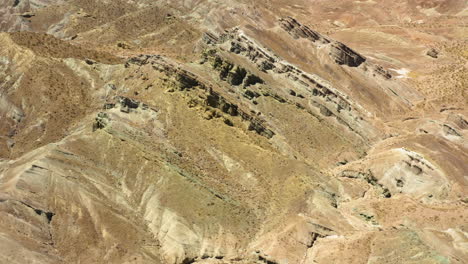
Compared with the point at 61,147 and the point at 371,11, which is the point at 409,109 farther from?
the point at 371,11

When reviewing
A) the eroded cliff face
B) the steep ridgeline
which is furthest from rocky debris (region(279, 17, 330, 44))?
the steep ridgeline

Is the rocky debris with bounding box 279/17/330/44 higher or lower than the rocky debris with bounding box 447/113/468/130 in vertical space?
higher

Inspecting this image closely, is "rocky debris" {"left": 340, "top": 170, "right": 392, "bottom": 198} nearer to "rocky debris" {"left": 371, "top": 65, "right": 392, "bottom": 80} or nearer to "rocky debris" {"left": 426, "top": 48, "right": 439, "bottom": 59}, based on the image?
"rocky debris" {"left": 371, "top": 65, "right": 392, "bottom": 80}

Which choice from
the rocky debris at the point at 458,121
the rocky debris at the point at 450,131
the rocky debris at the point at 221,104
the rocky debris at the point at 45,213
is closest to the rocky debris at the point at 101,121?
the rocky debris at the point at 221,104

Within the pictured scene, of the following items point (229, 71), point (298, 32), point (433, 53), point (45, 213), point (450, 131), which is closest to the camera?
point (45, 213)

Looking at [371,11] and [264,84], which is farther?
[371,11]

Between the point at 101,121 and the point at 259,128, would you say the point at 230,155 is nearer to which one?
the point at 259,128

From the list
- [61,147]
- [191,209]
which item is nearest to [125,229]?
[191,209]

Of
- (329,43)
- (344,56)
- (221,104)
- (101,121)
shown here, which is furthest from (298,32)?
(101,121)

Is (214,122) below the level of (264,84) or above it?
below
